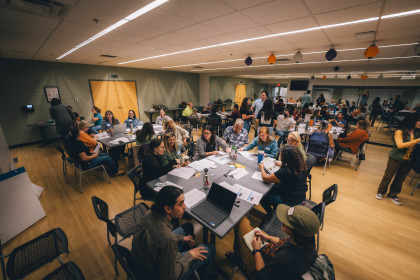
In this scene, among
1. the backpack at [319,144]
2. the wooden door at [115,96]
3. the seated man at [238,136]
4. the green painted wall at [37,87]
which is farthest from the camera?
the wooden door at [115,96]

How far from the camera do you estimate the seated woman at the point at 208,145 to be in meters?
3.41

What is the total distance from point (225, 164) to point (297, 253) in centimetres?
180

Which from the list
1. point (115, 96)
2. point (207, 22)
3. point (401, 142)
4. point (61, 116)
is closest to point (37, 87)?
point (61, 116)

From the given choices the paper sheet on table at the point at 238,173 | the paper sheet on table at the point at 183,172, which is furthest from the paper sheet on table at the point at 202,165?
the paper sheet on table at the point at 238,173

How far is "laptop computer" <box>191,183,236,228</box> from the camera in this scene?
171cm

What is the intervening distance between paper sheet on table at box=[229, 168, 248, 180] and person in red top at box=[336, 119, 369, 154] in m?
3.89

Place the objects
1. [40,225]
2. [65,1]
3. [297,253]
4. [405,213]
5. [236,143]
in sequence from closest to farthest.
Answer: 1. [297,253]
2. [65,1]
3. [40,225]
4. [405,213]
5. [236,143]

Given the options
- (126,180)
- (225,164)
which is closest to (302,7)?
(225,164)

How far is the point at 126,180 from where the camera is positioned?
410 cm

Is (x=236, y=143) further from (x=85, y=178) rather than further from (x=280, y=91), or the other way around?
(x=280, y=91)

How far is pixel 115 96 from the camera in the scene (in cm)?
886

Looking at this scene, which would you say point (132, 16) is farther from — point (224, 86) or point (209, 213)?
point (224, 86)

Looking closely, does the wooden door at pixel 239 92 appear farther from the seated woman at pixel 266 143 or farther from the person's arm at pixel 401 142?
the person's arm at pixel 401 142

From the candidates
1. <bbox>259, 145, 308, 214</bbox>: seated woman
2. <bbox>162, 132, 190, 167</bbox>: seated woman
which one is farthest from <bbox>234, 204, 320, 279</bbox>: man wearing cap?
<bbox>162, 132, 190, 167</bbox>: seated woman
